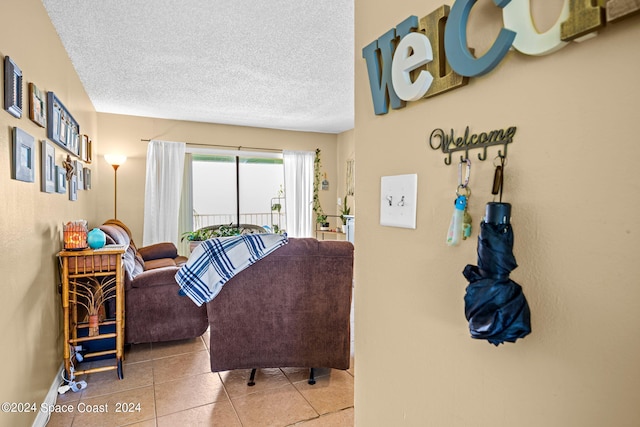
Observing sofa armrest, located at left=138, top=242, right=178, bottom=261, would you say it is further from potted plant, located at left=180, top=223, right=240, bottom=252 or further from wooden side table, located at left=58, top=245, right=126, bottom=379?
wooden side table, located at left=58, top=245, right=126, bottom=379

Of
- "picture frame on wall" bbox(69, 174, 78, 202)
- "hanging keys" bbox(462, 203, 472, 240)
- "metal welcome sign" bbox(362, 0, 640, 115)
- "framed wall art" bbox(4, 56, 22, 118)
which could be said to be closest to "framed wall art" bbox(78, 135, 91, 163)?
"picture frame on wall" bbox(69, 174, 78, 202)

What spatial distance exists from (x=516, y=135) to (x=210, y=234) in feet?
15.6

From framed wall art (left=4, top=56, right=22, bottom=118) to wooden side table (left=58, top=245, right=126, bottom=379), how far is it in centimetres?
99

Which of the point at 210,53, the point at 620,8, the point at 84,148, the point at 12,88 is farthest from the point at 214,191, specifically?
the point at 620,8

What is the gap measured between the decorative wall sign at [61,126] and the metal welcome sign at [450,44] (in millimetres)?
2258

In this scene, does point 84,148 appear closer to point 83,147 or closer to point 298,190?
point 83,147

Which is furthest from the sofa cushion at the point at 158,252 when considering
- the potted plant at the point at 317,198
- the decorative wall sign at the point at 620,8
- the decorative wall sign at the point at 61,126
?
the decorative wall sign at the point at 620,8

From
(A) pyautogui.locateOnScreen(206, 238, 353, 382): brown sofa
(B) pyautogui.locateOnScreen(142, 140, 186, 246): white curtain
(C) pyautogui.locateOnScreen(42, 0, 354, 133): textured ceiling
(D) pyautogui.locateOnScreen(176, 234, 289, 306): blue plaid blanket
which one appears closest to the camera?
(D) pyautogui.locateOnScreen(176, 234, 289, 306): blue plaid blanket

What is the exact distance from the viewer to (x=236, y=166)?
20.0ft

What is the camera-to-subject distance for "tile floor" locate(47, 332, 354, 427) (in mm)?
1908

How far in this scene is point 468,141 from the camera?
0.76m

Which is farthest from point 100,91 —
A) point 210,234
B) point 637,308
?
point 637,308

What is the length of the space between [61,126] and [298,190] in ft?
13.6

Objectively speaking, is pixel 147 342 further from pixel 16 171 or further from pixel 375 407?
pixel 375 407
